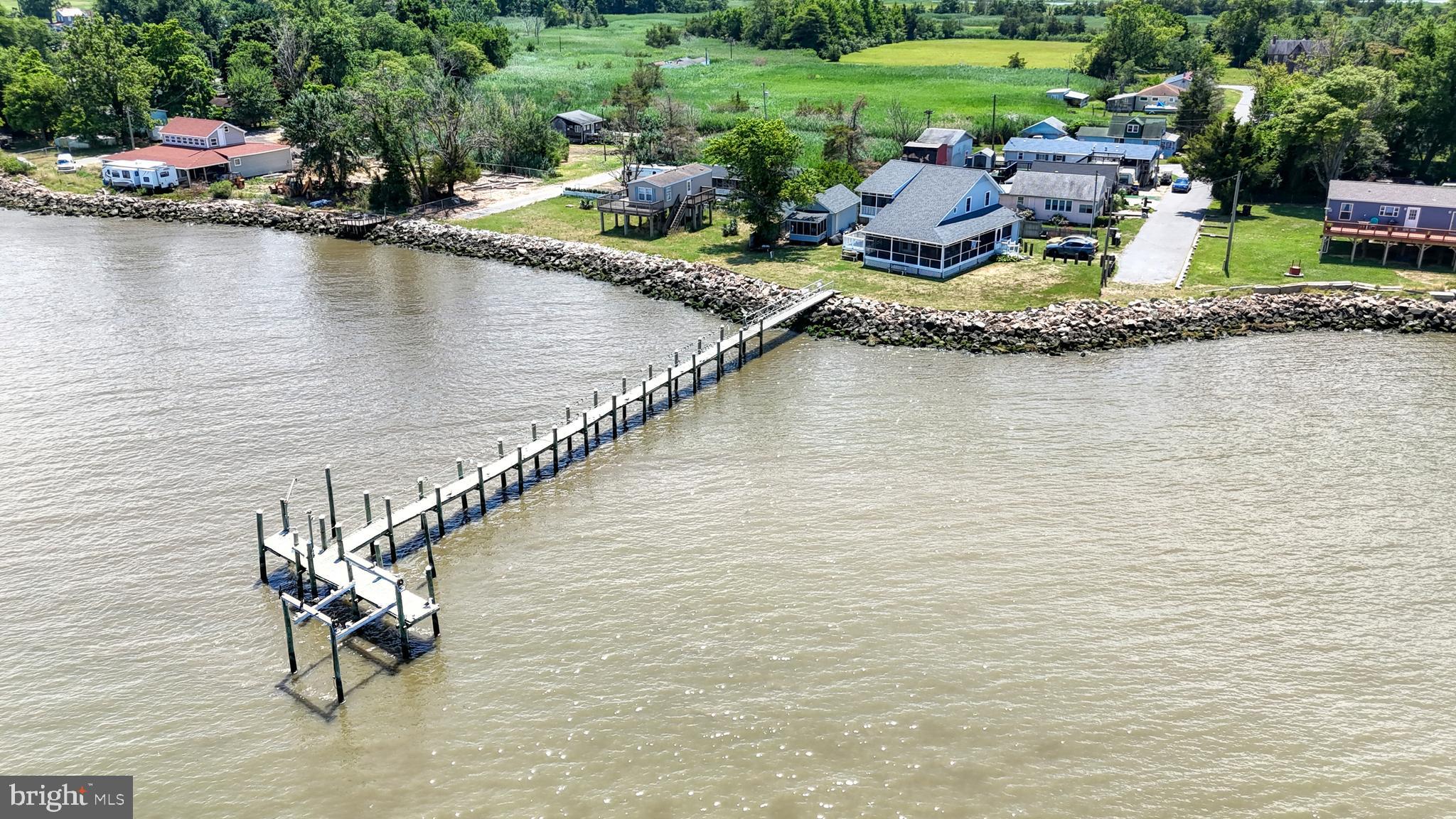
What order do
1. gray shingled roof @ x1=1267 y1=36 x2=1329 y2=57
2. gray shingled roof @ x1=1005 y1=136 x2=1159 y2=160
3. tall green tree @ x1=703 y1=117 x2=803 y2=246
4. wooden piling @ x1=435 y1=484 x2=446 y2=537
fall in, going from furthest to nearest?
gray shingled roof @ x1=1267 y1=36 x2=1329 y2=57, gray shingled roof @ x1=1005 y1=136 x2=1159 y2=160, tall green tree @ x1=703 y1=117 x2=803 y2=246, wooden piling @ x1=435 y1=484 x2=446 y2=537

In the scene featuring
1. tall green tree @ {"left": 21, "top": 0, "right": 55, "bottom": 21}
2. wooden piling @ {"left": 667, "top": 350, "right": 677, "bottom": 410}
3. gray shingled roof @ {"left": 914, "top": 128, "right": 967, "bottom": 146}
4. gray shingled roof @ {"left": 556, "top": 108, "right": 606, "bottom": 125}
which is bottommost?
wooden piling @ {"left": 667, "top": 350, "right": 677, "bottom": 410}

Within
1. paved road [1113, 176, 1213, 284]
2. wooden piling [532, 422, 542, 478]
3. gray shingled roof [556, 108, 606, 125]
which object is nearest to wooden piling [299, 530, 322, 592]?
wooden piling [532, 422, 542, 478]

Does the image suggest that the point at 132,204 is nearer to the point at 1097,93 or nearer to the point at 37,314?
the point at 37,314

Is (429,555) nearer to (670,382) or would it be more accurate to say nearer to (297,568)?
(297,568)

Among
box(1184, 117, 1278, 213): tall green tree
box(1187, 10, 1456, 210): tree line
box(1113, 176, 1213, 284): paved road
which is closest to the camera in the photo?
box(1113, 176, 1213, 284): paved road

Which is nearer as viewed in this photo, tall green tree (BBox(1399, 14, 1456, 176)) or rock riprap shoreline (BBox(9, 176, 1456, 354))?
rock riprap shoreline (BBox(9, 176, 1456, 354))

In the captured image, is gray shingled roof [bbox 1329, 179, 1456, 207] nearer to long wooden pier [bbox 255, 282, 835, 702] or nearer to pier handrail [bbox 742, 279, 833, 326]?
pier handrail [bbox 742, 279, 833, 326]

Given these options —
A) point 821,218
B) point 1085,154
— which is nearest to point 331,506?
point 821,218
